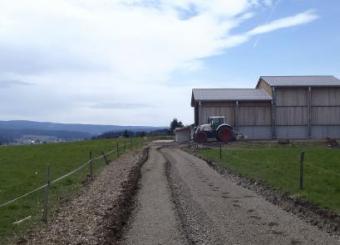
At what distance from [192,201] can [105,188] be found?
19.1 feet

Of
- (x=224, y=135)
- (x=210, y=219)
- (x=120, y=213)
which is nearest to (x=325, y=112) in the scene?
(x=224, y=135)

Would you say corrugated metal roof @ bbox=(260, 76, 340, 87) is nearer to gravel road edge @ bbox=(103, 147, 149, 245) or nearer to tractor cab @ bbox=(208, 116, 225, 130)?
tractor cab @ bbox=(208, 116, 225, 130)

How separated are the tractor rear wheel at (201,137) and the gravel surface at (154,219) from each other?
1461 inches

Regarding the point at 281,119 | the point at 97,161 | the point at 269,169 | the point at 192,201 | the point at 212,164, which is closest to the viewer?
the point at 192,201

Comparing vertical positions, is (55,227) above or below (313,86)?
below

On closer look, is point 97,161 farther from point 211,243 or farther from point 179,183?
point 211,243

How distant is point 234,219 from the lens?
51.9 feet

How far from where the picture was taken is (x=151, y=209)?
17719 millimetres

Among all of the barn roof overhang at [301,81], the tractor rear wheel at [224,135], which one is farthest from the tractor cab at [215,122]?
the barn roof overhang at [301,81]

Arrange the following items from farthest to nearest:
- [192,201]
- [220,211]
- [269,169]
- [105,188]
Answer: [269,169], [105,188], [192,201], [220,211]

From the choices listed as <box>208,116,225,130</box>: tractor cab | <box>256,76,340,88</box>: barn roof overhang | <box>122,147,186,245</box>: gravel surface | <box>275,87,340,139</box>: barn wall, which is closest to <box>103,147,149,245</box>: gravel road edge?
<box>122,147,186,245</box>: gravel surface

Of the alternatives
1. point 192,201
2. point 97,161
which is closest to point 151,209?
point 192,201

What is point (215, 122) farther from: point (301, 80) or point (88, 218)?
point (88, 218)

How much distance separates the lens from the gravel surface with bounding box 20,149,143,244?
13.7m
